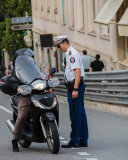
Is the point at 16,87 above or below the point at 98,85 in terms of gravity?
above

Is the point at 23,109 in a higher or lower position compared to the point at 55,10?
higher

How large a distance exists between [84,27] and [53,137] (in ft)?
75.9

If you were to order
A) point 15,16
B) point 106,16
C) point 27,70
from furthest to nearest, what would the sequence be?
point 15,16, point 106,16, point 27,70

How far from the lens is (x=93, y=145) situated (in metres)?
10.7

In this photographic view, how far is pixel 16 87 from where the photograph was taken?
9.92 metres

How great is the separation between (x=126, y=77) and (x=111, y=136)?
509cm

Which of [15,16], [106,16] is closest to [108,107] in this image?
[106,16]

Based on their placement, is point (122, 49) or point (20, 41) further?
point (20, 41)

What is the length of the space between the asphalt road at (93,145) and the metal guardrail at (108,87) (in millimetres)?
1652

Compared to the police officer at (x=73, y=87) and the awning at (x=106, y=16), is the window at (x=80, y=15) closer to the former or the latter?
the awning at (x=106, y=16)

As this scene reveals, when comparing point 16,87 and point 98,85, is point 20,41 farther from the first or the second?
point 16,87

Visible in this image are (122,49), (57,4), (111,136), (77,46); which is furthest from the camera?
(57,4)

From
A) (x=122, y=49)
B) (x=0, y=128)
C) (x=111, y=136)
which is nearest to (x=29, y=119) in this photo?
(x=111, y=136)

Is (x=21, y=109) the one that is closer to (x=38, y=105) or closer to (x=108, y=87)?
(x=38, y=105)
